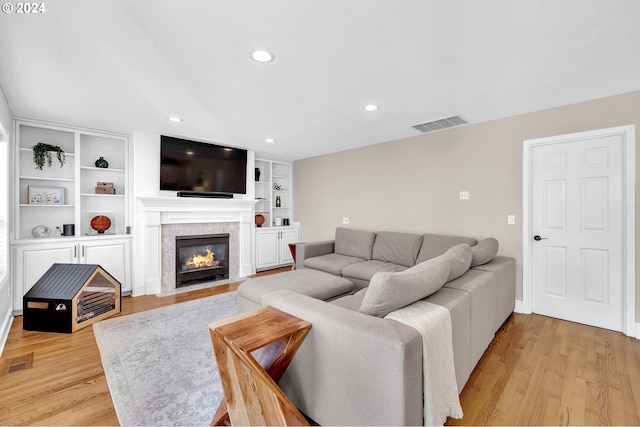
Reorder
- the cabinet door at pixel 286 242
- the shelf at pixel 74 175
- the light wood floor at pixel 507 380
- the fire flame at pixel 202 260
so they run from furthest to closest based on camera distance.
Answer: the cabinet door at pixel 286 242 < the fire flame at pixel 202 260 < the shelf at pixel 74 175 < the light wood floor at pixel 507 380

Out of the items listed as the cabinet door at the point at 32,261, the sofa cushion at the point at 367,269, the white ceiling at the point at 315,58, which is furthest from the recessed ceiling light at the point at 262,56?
the cabinet door at the point at 32,261

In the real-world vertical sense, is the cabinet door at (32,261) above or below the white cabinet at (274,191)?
below

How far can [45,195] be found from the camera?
11.7 feet

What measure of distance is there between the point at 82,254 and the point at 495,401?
4496mm

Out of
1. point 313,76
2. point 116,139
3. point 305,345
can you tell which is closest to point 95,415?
point 305,345

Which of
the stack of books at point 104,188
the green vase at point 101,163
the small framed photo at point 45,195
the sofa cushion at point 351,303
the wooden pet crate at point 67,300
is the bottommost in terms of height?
the wooden pet crate at point 67,300

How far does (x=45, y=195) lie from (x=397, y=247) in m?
4.63

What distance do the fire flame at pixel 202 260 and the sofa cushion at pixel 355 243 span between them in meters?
2.10

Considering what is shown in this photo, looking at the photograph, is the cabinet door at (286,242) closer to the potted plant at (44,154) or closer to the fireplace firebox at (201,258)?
the fireplace firebox at (201,258)

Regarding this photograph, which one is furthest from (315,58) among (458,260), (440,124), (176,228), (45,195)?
(45,195)

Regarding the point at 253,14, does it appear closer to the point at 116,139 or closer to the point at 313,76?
the point at 313,76

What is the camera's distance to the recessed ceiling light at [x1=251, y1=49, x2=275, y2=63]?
1.96 meters

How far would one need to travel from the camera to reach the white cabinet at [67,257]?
3.19m

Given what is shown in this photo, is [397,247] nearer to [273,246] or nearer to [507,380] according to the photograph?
[507,380]
